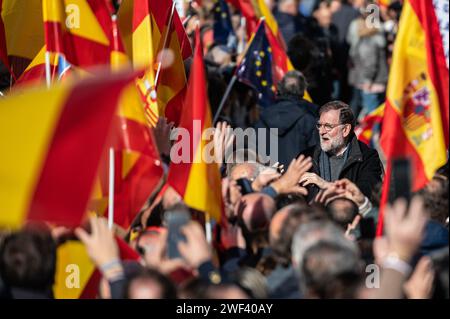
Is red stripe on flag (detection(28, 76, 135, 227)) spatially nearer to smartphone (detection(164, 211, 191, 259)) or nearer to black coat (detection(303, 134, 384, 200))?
smartphone (detection(164, 211, 191, 259))

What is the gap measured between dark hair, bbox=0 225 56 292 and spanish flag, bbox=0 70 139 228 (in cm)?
45

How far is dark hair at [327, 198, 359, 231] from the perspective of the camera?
23.4ft

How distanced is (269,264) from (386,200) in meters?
1.04

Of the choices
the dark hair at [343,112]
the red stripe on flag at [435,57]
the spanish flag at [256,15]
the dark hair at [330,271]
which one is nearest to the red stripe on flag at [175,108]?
the dark hair at [343,112]

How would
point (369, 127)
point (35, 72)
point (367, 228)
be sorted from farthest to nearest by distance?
point (369, 127), point (35, 72), point (367, 228)

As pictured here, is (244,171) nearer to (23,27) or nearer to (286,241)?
(286,241)

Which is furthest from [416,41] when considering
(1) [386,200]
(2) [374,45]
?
(2) [374,45]

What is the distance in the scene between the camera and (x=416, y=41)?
746 cm

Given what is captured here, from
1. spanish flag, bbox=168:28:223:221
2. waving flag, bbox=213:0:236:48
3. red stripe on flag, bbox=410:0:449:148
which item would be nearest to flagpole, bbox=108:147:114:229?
spanish flag, bbox=168:28:223:221

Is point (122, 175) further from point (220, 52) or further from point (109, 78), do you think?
point (220, 52)

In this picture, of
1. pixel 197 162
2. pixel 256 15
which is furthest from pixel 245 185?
pixel 256 15

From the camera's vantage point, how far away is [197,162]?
713 cm

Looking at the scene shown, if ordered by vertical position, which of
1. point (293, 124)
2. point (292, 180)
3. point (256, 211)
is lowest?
point (256, 211)

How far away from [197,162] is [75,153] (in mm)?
Answer: 1429
